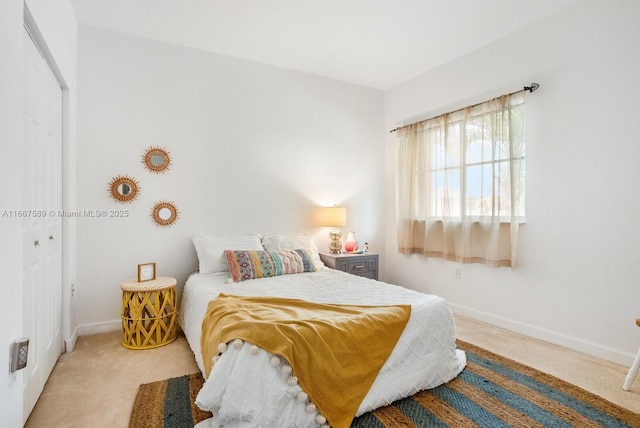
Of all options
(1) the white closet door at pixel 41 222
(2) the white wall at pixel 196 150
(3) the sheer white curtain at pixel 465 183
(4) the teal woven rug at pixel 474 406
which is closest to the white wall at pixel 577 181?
(3) the sheer white curtain at pixel 465 183

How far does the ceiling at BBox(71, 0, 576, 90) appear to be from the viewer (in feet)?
9.07

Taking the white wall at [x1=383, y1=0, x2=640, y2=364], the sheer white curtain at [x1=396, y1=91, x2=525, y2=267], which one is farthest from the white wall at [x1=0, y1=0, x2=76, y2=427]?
the white wall at [x1=383, y1=0, x2=640, y2=364]

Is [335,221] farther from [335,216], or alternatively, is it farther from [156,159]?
[156,159]

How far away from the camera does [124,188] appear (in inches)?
125

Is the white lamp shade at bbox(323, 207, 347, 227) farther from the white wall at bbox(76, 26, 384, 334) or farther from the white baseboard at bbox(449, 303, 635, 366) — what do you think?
the white baseboard at bbox(449, 303, 635, 366)

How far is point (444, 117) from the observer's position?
3.77 metres

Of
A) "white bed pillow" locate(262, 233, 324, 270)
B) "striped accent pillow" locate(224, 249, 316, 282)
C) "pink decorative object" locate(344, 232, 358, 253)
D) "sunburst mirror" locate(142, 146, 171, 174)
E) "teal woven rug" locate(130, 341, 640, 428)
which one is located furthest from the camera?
"pink decorative object" locate(344, 232, 358, 253)

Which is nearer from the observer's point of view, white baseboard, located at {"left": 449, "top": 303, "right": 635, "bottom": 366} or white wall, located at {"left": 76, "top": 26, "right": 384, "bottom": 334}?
white baseboard, located at {"left": 449, "top": 303, "right": 635, "bottom": 366}

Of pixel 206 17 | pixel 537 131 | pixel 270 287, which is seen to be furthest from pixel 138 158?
pixel 537 131

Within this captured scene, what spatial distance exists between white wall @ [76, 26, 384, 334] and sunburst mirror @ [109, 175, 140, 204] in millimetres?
53

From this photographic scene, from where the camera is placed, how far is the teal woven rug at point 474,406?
176 cm

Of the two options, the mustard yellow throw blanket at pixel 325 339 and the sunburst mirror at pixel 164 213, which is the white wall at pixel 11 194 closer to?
the mustard yellow throw blanket at pixel 325 339

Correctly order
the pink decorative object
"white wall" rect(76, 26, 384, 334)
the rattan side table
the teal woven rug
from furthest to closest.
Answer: the pink decorative object < "white wall" rect(76, 26, 384, 334) < the rattan side table < the teal woven rug

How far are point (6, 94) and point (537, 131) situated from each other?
3549 mm
